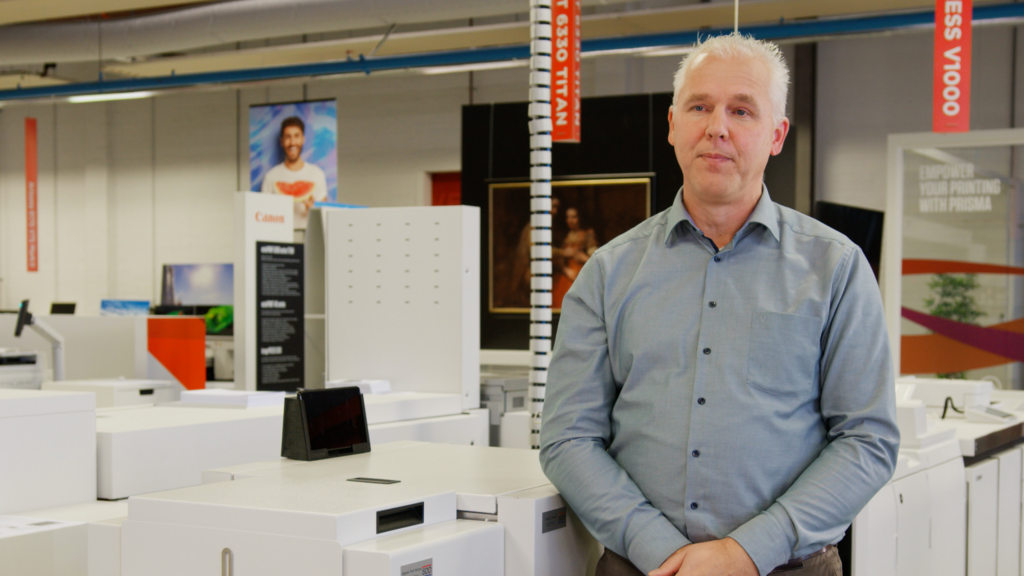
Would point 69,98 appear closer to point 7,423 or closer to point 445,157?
point 445,157

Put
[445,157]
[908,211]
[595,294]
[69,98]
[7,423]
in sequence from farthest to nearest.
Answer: [445,157] < [69,98] < [908,211] < [7,423] < [595,294]

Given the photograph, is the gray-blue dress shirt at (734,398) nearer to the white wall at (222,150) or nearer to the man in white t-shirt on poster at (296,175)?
the white wall at (222,150)

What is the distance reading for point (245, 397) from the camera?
9.34 ft

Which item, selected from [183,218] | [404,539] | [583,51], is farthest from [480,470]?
[183,218]

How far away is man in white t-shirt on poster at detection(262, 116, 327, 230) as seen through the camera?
9547 mm

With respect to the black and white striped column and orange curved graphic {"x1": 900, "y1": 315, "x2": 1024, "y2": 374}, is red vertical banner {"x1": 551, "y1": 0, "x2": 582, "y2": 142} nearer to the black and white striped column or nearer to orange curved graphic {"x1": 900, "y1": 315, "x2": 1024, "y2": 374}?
the black and white striped column

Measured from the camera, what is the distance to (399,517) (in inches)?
58.2

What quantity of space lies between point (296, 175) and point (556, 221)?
9.80 ft

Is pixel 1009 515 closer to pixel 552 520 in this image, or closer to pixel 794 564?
pixel 794 564

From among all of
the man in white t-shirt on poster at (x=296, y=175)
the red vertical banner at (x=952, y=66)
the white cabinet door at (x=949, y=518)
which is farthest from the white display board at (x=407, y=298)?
the man in white t-shirt on poster at (x=296, y=175)

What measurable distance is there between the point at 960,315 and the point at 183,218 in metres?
9.24

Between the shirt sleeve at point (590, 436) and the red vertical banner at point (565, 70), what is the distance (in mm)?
3105

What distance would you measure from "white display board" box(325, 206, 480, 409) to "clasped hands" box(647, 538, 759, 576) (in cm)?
208

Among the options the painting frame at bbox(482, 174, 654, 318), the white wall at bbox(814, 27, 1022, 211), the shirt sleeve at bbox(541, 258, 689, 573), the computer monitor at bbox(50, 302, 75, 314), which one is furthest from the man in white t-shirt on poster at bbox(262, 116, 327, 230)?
the shirt sleeve at bbox(541, 258, 689, 573)
